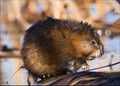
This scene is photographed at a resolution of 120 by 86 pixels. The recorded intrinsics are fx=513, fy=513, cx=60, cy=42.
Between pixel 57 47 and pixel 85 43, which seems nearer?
pixel 57 47

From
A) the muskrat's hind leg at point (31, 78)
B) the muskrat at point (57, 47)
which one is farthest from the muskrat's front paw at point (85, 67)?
the muskrat's hind leg at point (31, 78)

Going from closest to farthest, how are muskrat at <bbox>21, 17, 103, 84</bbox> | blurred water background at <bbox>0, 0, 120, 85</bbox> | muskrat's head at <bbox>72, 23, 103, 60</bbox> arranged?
muskrat at <bbox>21, 17, 103, 84</bbox>, muskrat's head at <bbox>72, 23, 103, 60</bbox>, blurred water background at <bbox>0, 0, 120, 85</bbox>

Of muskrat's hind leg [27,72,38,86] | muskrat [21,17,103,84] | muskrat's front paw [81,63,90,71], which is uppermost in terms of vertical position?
muskrat [21,17,103,84]

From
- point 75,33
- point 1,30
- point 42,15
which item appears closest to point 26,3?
point 42,15

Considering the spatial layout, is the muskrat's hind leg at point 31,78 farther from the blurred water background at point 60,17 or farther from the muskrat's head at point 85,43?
the blurred water background at point 60,17

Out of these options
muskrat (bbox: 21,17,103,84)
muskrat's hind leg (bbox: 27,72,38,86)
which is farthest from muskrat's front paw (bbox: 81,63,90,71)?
muskrat's hind leg (bbox: 27,72,38,86)

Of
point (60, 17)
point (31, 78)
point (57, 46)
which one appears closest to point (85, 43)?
point (57, 46)

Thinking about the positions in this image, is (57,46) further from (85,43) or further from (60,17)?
(60,17)

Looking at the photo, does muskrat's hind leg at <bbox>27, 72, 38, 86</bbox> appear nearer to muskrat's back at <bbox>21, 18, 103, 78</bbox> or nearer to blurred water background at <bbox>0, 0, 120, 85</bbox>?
muskrat's back at <bbox>21, 18, 103, 78</bbox>
